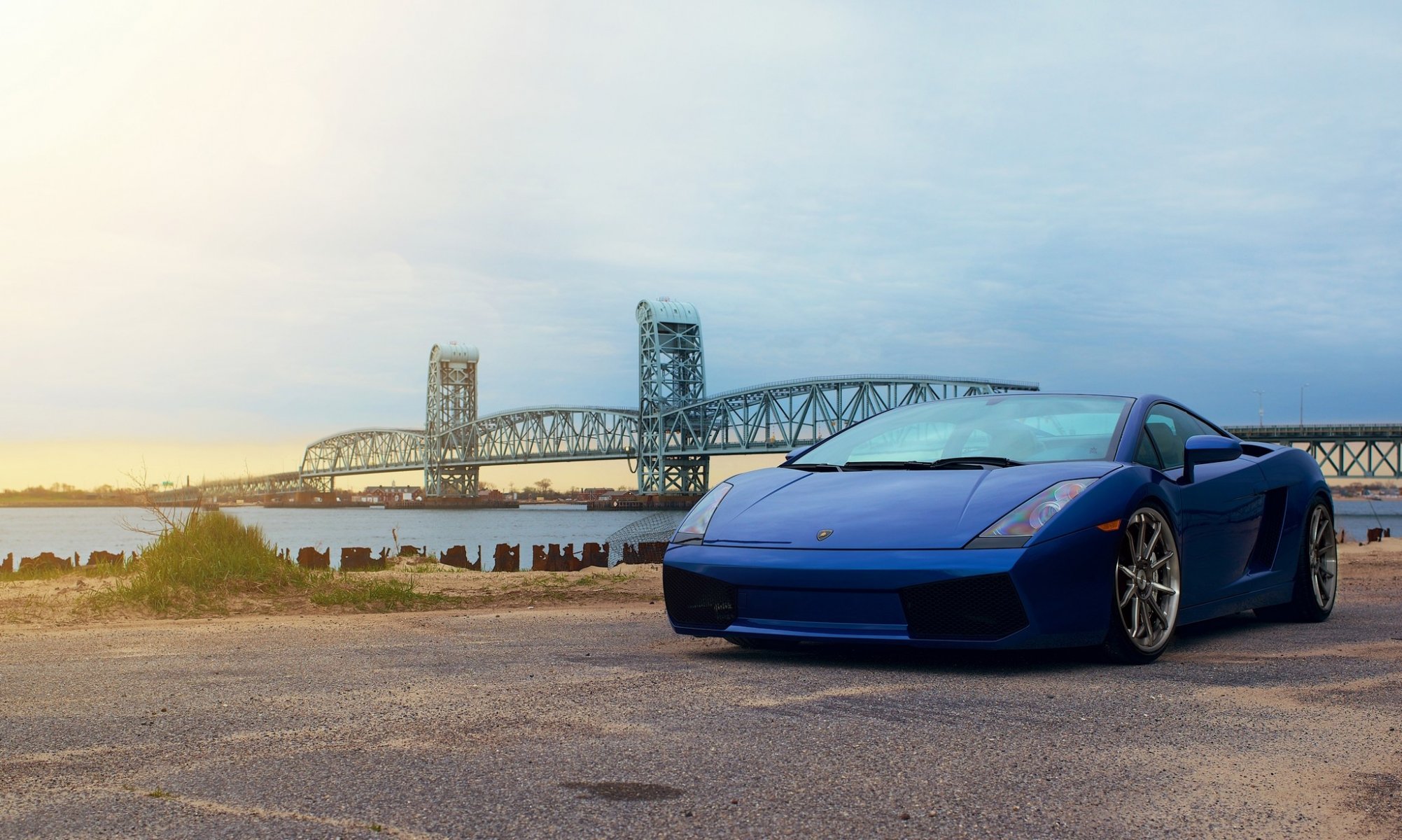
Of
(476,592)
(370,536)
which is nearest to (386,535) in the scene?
(370,536)

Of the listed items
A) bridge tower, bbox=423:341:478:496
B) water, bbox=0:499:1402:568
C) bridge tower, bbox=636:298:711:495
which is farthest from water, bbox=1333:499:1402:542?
bridge tower, bbox=423:341:478:496

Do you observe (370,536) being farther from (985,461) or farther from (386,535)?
(985,461)

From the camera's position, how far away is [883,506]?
192 inches

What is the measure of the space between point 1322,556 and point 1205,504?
1785mm

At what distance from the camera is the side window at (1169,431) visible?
18.2ft

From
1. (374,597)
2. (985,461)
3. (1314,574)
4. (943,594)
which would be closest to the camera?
(943,594)

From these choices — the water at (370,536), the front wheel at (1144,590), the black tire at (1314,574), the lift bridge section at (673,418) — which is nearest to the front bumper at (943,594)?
the front wheel at (1144,590)

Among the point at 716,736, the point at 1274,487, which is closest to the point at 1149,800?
the point at 716,736

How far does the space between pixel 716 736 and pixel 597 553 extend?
14.9 metres

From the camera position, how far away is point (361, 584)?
9.92 metres

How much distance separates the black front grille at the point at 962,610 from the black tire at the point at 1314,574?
2686mm

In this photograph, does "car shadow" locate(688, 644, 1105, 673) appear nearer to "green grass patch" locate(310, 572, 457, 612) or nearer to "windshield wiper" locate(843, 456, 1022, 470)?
"windshield wiper" locate(843, 456, 1022, 470)

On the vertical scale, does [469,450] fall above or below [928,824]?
above

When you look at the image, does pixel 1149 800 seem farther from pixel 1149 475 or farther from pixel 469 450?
pixel 469 450
